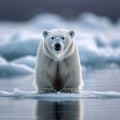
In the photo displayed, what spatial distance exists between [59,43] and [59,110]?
167 centimetres

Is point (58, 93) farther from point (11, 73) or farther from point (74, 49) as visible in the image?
point (11, 73)

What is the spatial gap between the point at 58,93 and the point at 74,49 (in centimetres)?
71

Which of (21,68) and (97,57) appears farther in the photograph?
(97,57)

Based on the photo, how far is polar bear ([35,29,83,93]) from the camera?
9.80 metres

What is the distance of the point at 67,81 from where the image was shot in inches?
393

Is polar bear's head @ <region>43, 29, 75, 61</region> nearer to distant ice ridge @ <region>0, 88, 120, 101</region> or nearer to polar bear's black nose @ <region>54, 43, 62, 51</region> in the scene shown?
polar bear's black nose @ <region>54, 43, 62, 51</region>

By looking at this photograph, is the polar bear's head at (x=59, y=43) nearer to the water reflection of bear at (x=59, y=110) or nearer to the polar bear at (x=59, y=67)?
the polar bear at (x=59, y=67)

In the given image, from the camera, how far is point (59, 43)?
31.2 ft

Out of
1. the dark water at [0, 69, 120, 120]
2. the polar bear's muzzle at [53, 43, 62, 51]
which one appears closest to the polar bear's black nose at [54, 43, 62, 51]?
the polar bear's muzzle at [53, 43, 62, 51]

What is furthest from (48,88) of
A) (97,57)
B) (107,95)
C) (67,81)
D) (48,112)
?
(97,57)

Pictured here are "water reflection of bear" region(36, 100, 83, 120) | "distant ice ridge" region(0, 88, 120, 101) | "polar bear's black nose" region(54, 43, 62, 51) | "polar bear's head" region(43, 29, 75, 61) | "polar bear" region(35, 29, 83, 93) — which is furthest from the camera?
"polar bear" region(35, 29, 83, 93)

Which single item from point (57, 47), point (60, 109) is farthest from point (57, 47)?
point (60, 109)

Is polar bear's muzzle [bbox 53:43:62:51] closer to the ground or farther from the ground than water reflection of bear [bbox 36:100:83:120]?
farther from the ground

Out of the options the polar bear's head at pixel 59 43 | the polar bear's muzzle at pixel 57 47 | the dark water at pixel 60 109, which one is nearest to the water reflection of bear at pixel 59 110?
the dark water at pixel 60 109
